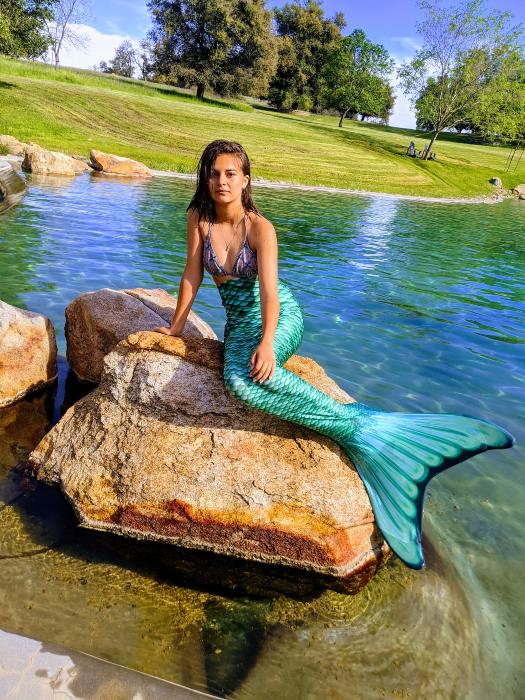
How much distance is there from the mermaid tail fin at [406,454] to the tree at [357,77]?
220ft

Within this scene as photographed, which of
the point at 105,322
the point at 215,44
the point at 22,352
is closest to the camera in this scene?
the point at 22,352

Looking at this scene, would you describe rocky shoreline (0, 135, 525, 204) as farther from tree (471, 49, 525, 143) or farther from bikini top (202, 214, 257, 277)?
bikini top (202, 214, 257, 277)

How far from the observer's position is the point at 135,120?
124ft

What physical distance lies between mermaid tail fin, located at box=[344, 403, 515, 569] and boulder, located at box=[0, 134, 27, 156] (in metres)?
25.5

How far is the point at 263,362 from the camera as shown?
3.90m

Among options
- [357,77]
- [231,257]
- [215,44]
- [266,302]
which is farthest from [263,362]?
[357,77]

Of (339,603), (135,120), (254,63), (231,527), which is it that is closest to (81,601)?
(231,527)

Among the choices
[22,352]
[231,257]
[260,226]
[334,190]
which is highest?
[260,226]

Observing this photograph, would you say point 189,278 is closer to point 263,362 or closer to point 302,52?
point 263,362

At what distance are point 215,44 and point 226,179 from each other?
211 ft

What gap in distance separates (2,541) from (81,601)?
0.86 m

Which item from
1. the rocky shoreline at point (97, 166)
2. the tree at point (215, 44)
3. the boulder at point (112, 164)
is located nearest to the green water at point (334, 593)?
the rocky shoreline at point (97, 166)

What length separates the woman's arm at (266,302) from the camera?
12.8ft

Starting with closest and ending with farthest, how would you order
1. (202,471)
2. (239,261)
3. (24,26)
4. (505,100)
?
1. (202,471)
2. (239,261)
3. (24,26)
4. (505,100)
